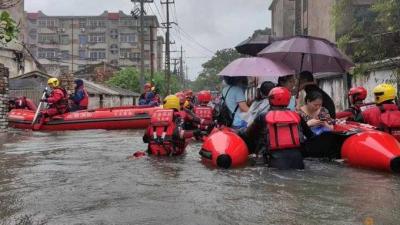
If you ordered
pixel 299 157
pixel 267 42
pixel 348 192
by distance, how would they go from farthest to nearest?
pixel 267 42, pixel 299 157, pixel 348 192

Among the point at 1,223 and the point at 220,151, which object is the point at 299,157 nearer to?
the point at 220,151

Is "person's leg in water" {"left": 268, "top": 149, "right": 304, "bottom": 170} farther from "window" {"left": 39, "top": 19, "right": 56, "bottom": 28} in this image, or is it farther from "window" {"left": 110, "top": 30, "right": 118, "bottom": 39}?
"window" {"left": 39, "top": 19, "right": 56, "bottom": 28}

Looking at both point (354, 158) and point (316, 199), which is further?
point (354, 158)

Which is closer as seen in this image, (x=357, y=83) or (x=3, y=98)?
(x=3, y=98)

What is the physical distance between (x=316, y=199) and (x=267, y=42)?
5.06m

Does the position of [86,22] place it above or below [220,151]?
above

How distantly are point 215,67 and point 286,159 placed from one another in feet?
241

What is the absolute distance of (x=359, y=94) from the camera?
8914 mm

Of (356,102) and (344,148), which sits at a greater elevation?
(356,102)

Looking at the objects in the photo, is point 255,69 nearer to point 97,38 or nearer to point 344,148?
point 344,148

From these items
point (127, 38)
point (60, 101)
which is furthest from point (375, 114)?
point (127, 38)

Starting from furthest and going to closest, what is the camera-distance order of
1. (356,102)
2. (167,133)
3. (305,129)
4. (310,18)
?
(310,18), (356,102), (167,133), (305,129)

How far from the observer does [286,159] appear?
273 inches

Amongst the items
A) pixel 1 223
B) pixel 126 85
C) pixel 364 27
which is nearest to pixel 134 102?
pixel 126 85
